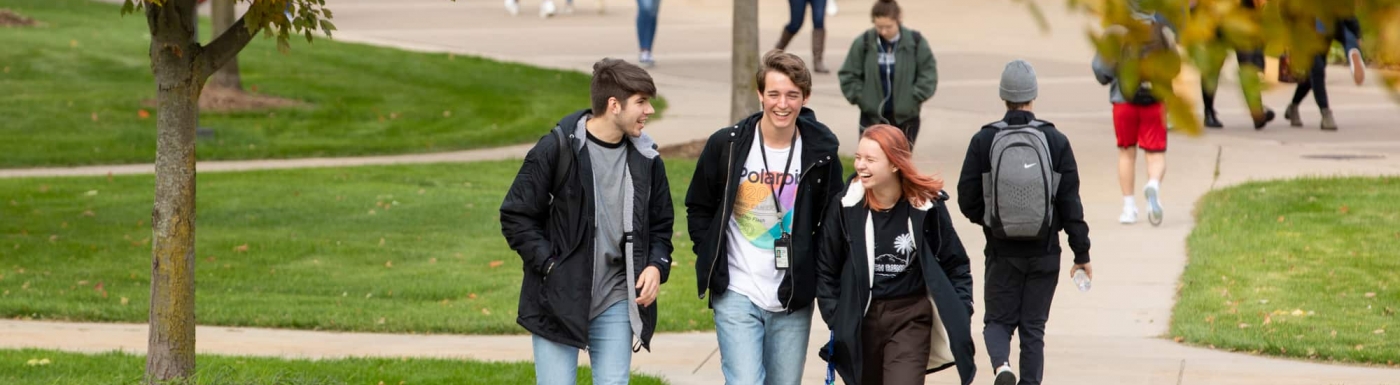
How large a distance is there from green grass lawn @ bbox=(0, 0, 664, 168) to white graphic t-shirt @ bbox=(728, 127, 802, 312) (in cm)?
1125

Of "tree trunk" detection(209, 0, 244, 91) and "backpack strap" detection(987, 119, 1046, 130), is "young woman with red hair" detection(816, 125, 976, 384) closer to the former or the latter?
"backpack strap" detection(987, 119, 1046, 130)

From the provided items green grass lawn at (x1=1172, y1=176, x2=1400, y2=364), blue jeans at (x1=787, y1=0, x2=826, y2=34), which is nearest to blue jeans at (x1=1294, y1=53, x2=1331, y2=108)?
green grass lawn at (x1=1172, y1=176, x2=1400, y2=364)

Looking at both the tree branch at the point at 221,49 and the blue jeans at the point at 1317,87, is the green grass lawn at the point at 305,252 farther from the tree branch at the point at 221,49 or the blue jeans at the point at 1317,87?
the blue jeans at the point at 1317,87

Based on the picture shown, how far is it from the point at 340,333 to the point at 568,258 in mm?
3785

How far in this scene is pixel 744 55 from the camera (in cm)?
1420

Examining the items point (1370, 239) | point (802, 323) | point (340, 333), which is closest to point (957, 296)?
point (802, 323)

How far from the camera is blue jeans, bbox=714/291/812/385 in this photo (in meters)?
5.43

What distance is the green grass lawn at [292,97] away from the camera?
53.4 feet

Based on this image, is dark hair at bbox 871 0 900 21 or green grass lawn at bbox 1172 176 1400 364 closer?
green grass lawn at bbox 1172 176 1400 364

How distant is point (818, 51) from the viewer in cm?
2078

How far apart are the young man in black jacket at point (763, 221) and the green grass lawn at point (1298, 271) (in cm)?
331

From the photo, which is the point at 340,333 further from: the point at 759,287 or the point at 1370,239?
the point at 1370,239

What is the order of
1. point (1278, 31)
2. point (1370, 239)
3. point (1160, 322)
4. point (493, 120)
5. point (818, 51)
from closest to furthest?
point (1278, 31) < point (1160, 322) < point (1370, 239) < point (493, 120) < point (818, 51)

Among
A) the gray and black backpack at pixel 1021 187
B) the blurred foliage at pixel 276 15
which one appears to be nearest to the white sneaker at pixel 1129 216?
the gray and black backpack at pixel 1021 187
